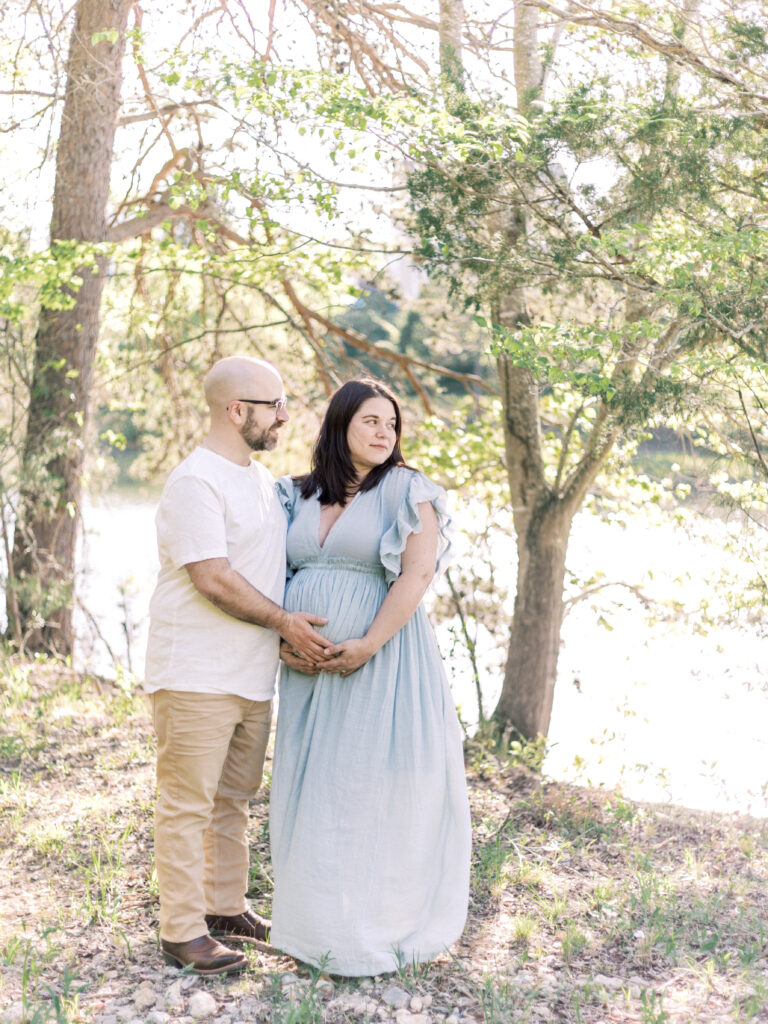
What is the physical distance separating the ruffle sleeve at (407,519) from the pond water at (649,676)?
2724 millimetres

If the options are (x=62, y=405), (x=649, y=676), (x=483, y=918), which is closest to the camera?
(x=483, y=918)

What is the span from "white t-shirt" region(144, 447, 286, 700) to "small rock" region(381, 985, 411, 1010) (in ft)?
2.96

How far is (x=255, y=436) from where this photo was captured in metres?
3.09

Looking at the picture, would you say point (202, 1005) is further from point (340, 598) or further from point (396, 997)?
point (340, 598)

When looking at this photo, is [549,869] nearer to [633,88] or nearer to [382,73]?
[633,88]

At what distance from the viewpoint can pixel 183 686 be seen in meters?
2.94

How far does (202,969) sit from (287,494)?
4.68 feet

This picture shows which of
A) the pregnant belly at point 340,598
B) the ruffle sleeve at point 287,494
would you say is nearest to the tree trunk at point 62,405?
the ruffle sleeve at point 287,494

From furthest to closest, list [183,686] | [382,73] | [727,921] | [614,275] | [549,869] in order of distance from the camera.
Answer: [382,73] < [614,275] < [549,869] < [727,921] < [183,686]

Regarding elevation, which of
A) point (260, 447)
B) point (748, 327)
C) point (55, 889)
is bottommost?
point (55, 889)

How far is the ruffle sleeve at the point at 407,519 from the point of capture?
3.04 meters

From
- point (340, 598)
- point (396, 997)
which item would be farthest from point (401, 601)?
point (396, 997)

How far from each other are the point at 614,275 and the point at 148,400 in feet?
16.7

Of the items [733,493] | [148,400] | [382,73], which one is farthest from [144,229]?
[733,493]
